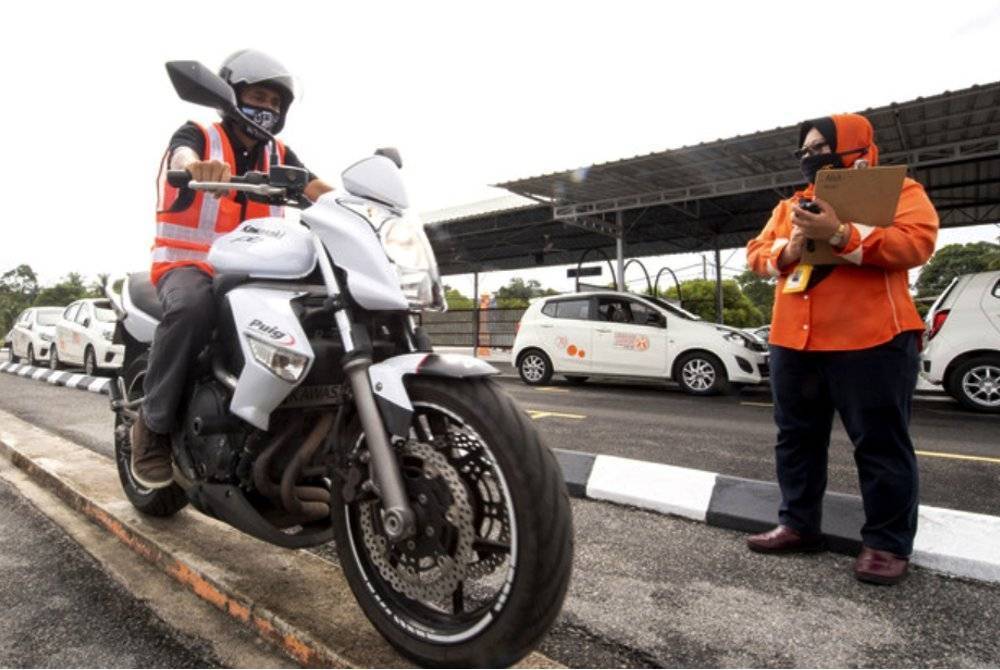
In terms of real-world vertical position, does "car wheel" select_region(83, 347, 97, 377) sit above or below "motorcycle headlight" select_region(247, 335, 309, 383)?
below

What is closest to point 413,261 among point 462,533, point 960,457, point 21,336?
point 462,533

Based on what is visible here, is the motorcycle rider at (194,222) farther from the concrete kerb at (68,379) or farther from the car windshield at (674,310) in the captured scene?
the car windshield at (674,310)

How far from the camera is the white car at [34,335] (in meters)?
14.2

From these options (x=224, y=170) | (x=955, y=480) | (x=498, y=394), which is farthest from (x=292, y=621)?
(x=955, y=480)

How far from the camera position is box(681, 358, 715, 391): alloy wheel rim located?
31.0 ft

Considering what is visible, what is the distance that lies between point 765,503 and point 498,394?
1.89 m

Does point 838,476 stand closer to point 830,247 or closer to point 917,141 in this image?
point 830,247

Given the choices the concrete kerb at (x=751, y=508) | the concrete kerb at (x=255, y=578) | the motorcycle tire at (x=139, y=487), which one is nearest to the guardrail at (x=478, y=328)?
the concrete kerb at (x=751, y=508)

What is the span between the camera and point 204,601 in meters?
2.07

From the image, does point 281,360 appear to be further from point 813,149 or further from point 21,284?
point 21,284

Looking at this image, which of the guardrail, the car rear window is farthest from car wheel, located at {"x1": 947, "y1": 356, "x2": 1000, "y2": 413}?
the guardrail

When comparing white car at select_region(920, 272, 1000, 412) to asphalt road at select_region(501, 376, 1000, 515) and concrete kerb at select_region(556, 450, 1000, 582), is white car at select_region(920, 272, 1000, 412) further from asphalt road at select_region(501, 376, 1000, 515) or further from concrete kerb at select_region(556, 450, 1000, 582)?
concrete kerb at select_region(556, 450, 1000, 582)

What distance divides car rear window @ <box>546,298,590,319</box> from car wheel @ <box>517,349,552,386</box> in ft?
2.47

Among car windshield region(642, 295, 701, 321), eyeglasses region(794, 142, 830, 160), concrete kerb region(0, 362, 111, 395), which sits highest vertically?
eyeglasses region(794, 142, 830, 160)
